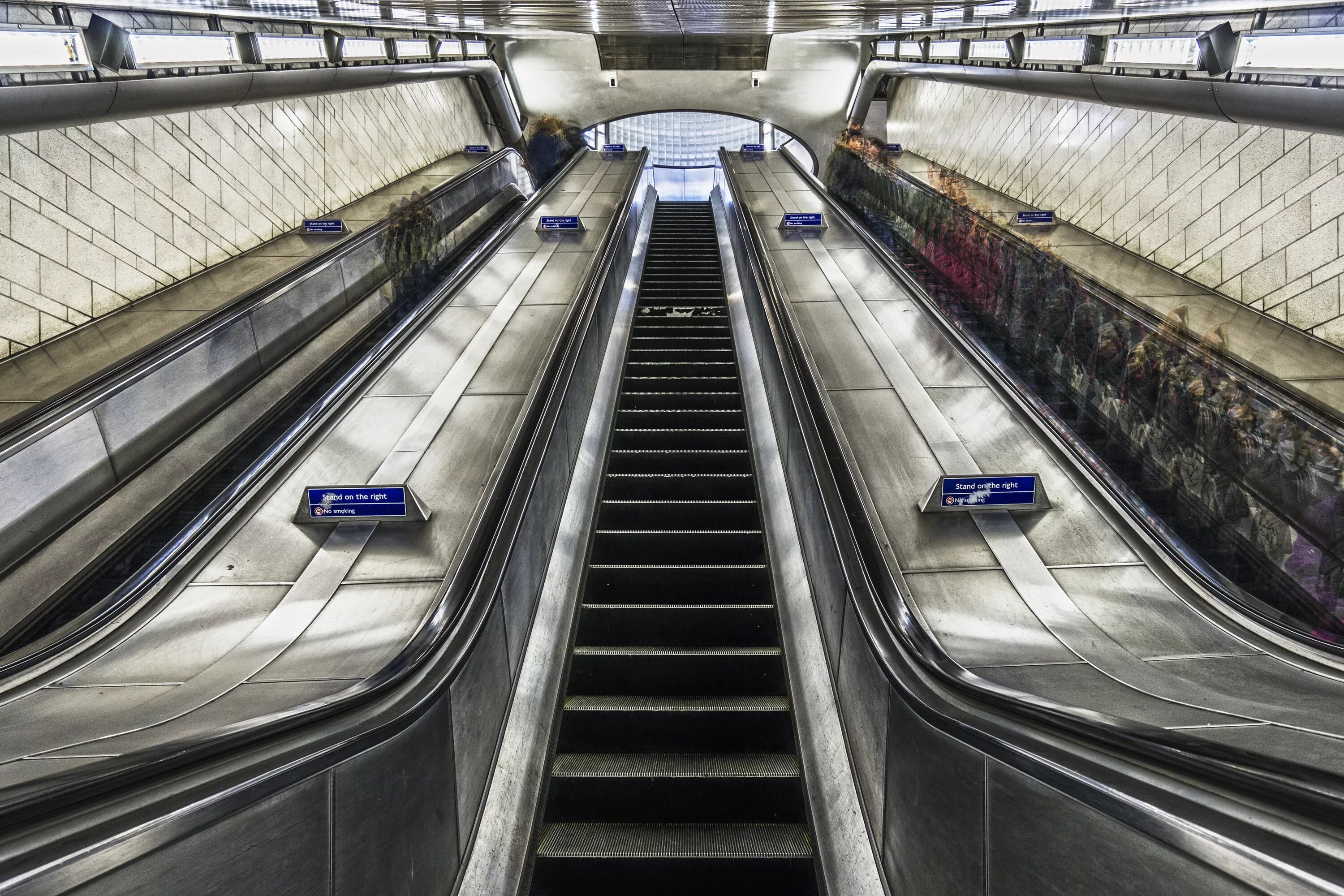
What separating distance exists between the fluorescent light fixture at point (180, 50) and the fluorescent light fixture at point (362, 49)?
2.60 m

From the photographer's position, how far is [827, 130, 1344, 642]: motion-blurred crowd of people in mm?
3293

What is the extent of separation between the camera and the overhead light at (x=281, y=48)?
20.3 feet

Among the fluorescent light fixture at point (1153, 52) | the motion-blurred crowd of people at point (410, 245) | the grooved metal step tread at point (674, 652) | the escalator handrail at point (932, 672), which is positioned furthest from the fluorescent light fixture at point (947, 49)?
the grooved metal step tread at point (674, 652)

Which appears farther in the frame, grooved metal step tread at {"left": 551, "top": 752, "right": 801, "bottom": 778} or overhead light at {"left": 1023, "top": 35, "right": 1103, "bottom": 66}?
overhead light at {"left": 1023, "top": 35, "right": 1103, "bottom": 66}

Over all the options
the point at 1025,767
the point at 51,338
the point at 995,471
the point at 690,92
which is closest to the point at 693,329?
the point at 995,471

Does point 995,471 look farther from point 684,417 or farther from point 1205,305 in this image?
point 1205,305

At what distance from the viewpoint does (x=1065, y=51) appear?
693 centimetres

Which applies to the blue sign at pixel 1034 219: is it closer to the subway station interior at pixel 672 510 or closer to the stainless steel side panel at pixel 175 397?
the subway station interior at pixel 672 510

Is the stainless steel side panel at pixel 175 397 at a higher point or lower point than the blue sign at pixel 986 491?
higher

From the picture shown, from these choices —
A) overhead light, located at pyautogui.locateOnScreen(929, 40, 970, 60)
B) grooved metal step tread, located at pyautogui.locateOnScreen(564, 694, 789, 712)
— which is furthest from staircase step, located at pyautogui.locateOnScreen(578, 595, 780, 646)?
overhead light, located at pyautogui.locateOnScreen(929, 40, 970, 60)

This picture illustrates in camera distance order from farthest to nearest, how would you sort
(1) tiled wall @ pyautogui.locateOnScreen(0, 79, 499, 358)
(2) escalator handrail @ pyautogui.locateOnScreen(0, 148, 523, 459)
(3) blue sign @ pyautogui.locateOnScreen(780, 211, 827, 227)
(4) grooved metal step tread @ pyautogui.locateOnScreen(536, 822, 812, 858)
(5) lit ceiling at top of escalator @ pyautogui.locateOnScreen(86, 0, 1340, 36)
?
(3) blue sign @ pyautogui.locateOnScreen(780, 211, 827, 227), (1) tiled wall @ pyautogui.locateOnScreen(0, 79, 499, 358), (5) lit ceiling at top of escalator @ pyautogui.locateOnScreen(86, 0, 1340, 36), (2) escalator handrail @ pyautogui.locateOnScreen(0, 148, 523, 459), (4) grooved metal step tread @ pyautogui.locateOnScreen(536, 822, 812, 858)

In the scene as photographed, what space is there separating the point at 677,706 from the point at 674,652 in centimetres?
28

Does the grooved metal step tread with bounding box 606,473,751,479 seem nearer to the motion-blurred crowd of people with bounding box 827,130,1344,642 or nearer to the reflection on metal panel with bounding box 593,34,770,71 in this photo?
the motion-blurred crowd of people with bounding box 827,130,1344,642

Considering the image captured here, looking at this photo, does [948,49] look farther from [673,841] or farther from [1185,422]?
[673,841]
